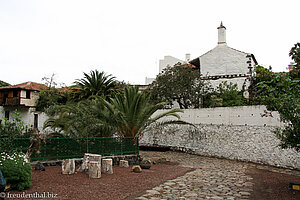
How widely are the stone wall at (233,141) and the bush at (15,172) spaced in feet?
38.4

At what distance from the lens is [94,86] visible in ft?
80.7

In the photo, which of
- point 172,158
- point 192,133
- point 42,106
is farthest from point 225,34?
point 42,106

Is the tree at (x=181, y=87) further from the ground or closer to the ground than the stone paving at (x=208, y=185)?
further from the ground

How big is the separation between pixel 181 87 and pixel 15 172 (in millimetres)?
15850

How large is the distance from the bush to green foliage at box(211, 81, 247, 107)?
1514 cm

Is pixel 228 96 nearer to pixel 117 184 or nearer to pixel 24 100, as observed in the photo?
pixel 117 184

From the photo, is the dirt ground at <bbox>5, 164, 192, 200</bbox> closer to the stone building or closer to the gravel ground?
the gravel ground

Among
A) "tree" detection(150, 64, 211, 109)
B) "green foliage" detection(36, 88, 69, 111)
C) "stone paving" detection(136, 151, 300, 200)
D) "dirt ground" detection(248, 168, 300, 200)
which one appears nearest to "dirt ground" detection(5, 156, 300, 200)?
"dirt ground" detection(248, 168, 300, 200)

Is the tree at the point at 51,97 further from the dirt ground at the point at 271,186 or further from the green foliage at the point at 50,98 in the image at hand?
the dirt ground at the point at 271,186

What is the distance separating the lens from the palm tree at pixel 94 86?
958 inches

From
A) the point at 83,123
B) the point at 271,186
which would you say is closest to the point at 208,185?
the point at 271,186

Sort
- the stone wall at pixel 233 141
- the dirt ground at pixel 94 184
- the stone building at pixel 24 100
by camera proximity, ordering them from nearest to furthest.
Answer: the dirt ground at pixel 94 184 < the stone wall at pixel 233 141 < the stone building at pixel 24 100

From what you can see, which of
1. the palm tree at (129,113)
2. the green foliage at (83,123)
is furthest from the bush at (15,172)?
the palm tree at (129,113)

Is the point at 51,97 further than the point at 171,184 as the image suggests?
Yes
